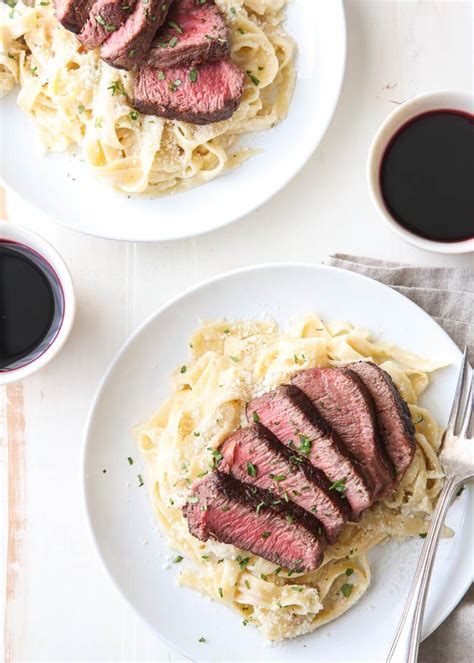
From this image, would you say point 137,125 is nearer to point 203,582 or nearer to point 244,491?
point 244,491

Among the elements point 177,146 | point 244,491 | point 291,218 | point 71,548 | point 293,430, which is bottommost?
point 71,548

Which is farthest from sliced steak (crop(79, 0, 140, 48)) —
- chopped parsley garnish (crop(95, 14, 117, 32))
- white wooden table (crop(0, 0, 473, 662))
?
white wooden table (crop(0, 0, 473, 662))

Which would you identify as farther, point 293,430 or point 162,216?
point 162,216

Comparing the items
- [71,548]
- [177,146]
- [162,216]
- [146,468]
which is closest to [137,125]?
[177,146]

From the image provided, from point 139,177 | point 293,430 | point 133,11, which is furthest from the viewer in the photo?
point 139,177

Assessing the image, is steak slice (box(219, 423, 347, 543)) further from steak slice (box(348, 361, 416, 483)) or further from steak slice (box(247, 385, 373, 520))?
steak slice (box(348, 361, 416, 483))

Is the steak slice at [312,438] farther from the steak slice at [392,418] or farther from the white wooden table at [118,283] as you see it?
the white wooden table at [118,283]
